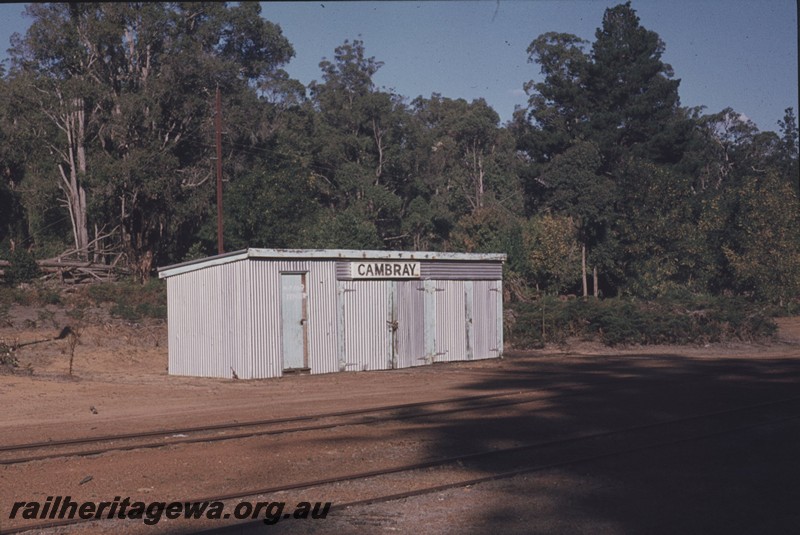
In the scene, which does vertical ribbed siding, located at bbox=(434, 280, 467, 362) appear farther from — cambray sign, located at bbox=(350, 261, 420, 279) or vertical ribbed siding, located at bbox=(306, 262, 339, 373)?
vertical ribbed siding, located at bbox=(306, 262, 339, 373)

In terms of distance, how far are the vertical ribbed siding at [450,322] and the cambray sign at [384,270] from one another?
1019mm

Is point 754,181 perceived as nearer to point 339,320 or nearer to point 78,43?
point 339,320

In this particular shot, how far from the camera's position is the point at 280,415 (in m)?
14.3

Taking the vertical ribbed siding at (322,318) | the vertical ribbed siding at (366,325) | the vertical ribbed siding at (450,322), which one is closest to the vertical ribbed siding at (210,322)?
the vertical ribbed siding at (322,318)

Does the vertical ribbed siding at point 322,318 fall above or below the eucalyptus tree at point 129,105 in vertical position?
below

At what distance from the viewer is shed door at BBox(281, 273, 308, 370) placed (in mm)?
21172

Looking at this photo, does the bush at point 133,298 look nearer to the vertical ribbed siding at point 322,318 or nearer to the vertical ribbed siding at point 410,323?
the vertical ribbed siding at point 322,318

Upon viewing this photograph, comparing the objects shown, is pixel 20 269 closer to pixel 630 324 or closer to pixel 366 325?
pixel 366 325

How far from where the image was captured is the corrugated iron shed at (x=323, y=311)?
2069cm

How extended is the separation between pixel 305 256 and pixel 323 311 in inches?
58.0

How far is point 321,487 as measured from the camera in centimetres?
918

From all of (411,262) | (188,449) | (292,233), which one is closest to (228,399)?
(188,449)

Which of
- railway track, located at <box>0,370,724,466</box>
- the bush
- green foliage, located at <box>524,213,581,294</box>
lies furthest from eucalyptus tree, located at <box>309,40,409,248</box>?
railway track, located at <box>0,370,724,466</box>

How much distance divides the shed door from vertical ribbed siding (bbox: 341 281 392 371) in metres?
1.25
